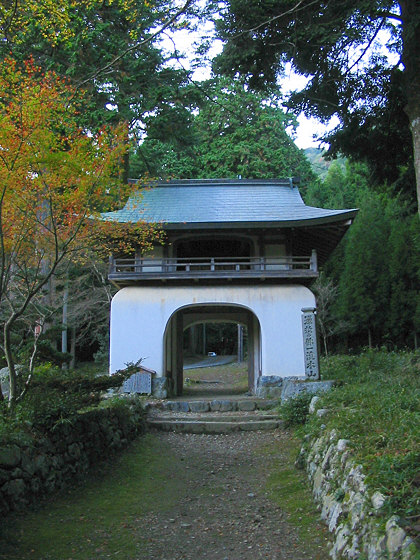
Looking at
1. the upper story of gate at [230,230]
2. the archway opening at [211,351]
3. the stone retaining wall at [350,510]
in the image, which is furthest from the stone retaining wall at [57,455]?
the archway opening at [211,351]

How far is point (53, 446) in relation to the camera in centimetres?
634

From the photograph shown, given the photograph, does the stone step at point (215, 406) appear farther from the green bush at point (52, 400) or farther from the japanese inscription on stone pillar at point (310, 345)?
the green bush at point (52, 400)

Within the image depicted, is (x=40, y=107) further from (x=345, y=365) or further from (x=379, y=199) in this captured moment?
(x=379, y=199)

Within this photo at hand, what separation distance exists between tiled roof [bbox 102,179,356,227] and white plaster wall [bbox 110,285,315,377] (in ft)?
6.63

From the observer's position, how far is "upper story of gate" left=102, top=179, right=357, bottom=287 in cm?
1451

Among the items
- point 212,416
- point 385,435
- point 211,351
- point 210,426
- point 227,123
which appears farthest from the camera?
point 211,351

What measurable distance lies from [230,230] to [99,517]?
1045 centimetres

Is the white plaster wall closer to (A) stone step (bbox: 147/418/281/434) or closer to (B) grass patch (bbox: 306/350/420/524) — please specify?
(A) stone step (bbox: 147/418/281/434)

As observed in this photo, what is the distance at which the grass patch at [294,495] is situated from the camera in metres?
4.86

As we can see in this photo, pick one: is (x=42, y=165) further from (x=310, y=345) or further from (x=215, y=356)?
(x=215, y=356)

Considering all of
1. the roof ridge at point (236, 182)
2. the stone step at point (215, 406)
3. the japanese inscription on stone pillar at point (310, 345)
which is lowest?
the stone step at point (215, 406)

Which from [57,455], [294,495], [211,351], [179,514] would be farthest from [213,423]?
[211,351]

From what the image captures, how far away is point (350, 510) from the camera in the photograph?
13.6 feet

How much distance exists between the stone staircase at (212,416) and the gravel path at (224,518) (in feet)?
4.92
